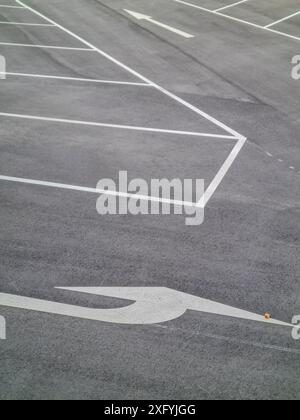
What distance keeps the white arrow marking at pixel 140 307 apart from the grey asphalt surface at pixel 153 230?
0.12 meters

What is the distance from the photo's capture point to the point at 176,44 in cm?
1938

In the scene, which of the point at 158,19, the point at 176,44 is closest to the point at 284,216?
the point at 176,44

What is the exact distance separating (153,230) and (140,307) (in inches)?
75.4

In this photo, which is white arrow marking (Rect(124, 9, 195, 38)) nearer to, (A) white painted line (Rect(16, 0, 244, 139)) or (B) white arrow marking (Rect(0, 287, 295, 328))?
(A) white painted line (Rect(16, 0, 244, 139))

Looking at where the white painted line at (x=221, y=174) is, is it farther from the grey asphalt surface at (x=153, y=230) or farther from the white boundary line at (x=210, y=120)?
the grey asphalt surface at (x=153, y=230)

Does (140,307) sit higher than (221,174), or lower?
lower

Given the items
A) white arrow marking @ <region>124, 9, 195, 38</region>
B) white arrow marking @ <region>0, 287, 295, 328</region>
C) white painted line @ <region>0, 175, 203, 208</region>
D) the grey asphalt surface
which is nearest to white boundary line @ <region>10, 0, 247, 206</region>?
the grey asphalt surface

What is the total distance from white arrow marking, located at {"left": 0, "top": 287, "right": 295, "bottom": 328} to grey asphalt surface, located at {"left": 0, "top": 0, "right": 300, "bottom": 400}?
0.39ft

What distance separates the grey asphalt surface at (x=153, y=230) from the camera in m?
6.90

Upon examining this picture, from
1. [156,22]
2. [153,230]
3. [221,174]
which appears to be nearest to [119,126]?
[221,174]

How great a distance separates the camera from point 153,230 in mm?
9641

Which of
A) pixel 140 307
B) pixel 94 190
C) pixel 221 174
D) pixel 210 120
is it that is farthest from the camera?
pixel 210 120

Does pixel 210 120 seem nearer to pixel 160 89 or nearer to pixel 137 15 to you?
pixel 160 89

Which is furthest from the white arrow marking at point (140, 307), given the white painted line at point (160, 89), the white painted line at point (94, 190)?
the white painted line at point (160, 89)
